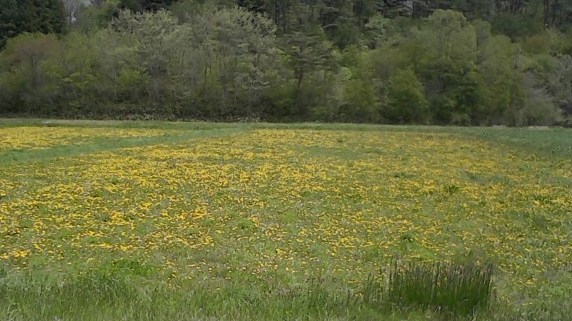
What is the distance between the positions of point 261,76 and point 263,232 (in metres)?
61.4

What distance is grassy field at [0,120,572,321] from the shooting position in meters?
6.81

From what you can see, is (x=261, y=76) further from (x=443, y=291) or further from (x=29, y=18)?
(x=443, y=291)

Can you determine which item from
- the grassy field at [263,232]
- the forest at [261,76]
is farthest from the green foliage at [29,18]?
the grassy field at [263,232]

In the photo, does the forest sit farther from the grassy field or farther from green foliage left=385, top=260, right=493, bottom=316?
green foliage left=385, top=260, right=493, bottom=316

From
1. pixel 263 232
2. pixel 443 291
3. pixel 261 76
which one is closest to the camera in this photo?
pixel 443 291

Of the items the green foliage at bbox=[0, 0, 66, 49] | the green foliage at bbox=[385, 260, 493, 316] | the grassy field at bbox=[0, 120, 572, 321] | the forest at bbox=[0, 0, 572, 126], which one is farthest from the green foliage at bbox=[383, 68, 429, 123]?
the green foliage at bbox=[385, 260, 493, 316]

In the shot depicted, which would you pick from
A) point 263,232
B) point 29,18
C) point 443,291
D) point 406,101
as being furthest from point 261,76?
point 443,291

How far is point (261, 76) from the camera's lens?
7325 centimetres

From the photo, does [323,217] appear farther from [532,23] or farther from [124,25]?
[532,23]

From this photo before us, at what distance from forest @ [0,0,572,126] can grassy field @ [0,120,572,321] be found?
4365 centimetres

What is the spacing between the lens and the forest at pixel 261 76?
71.3m

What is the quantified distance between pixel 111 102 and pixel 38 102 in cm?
912

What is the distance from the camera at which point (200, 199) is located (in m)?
17.4

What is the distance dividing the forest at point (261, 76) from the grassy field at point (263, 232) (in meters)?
43.7
